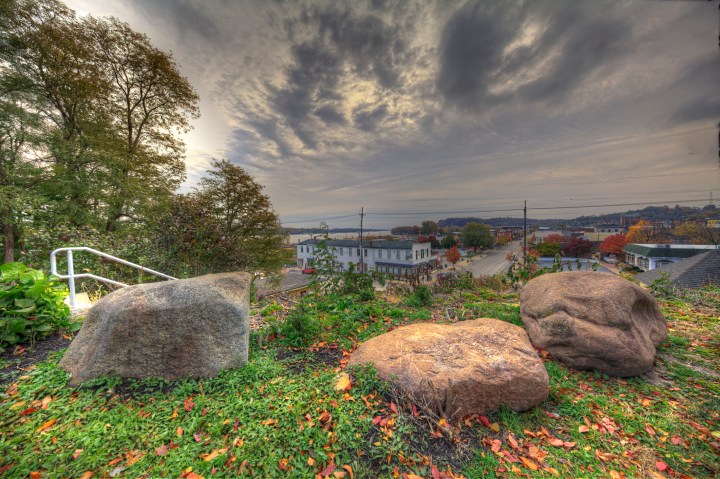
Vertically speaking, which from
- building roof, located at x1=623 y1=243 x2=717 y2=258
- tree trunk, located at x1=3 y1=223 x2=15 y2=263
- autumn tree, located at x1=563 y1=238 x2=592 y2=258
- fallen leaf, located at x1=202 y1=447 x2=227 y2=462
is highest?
tree trunk, located at x1=3 y1=223 x2=15 y2=263

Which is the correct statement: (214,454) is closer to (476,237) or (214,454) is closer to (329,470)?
(329,470)

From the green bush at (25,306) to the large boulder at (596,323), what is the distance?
7087 millimetres

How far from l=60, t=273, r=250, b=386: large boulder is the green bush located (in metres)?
0.98

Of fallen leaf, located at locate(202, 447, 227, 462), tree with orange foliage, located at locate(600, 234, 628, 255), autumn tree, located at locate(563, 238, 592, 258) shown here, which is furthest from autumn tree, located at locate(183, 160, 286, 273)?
tree with orange foliage, located at locate(600, 234, 628, 255)

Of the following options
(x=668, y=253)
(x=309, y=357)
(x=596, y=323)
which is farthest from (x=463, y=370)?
(x=668, y=253)

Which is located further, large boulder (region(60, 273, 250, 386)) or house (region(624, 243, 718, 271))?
house (region(624, 243, 718, 271))

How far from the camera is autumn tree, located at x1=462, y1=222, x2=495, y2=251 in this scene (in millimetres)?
43844

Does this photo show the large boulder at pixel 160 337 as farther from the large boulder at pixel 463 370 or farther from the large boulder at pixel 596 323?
the large boulder at pixel 596 323

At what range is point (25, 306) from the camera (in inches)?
120

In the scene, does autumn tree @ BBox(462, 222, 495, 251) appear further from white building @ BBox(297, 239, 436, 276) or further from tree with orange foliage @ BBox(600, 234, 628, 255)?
tree with orange foliage @ BBox(600, 234, 628, 255)

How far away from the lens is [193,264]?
6434 mm

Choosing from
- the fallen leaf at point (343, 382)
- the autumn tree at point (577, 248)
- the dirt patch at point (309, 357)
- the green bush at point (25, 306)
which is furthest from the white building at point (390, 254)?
the fallen leaf at point (343, 382)

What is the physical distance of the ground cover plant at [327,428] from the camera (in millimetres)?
1844

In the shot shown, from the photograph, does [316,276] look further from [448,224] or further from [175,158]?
[448,224]
